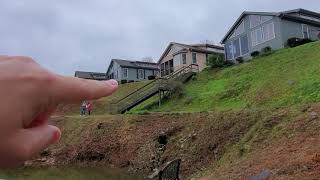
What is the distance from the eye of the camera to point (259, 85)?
111ft

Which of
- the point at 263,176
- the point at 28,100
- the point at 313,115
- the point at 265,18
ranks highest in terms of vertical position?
the point at 265,18

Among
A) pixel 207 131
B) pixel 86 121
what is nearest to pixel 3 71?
pixel 207 131

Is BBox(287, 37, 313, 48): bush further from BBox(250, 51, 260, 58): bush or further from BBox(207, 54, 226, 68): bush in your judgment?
BBox(207, 54, 226, 68): bush

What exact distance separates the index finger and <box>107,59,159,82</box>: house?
70.9 m

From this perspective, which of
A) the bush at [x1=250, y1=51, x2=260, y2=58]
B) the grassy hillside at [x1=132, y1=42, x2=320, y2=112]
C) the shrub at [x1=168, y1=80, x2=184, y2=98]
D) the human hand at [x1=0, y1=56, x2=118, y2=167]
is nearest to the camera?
the human hand at [x1=0, y1=56, x2=118, y2=167]

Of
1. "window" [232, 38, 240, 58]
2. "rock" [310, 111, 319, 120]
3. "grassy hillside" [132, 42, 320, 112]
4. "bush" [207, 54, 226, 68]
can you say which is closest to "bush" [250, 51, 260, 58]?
"grassy hillside" [132, 42, 320, 112]

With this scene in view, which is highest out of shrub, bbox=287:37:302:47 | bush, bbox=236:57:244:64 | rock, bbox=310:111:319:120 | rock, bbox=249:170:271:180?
shrub, bbox=287:37:302:47

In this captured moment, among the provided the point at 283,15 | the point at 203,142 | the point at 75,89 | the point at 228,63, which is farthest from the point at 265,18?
the point at 75,89

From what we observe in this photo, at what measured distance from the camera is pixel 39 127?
126cm

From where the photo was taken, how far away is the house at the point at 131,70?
7362 cm

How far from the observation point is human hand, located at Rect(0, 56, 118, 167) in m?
1.13

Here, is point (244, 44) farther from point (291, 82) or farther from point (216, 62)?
point (291, 82)

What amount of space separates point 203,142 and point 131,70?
52.4 meters

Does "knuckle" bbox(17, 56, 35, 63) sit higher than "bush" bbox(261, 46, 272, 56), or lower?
lower
